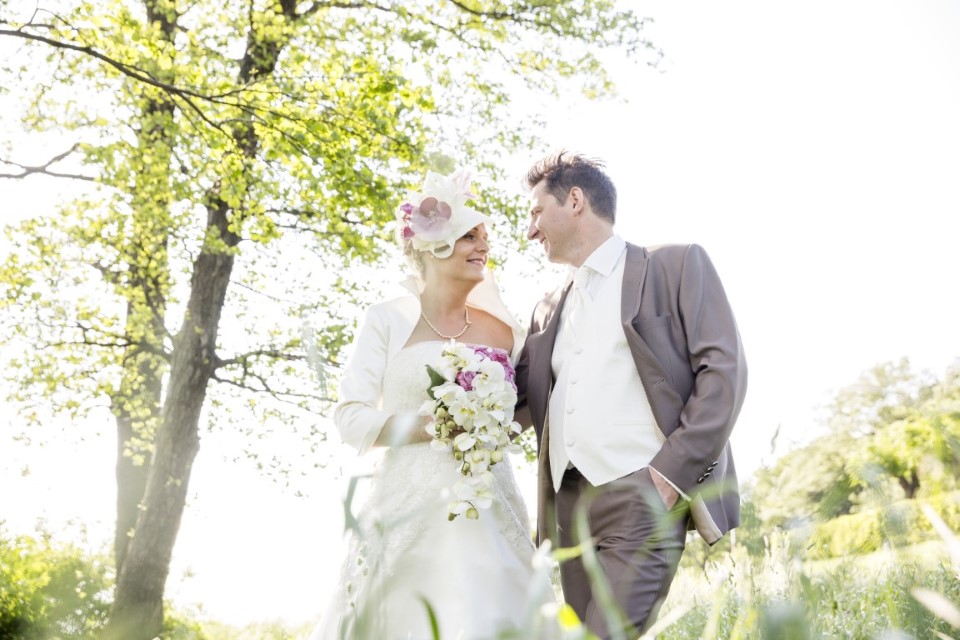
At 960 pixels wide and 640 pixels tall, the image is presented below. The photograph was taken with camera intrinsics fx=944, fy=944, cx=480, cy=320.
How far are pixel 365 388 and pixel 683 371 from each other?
3.98 ft

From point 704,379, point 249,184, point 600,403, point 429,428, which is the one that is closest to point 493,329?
point 600,403

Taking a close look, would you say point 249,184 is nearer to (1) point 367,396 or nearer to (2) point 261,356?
(2) point 261,356

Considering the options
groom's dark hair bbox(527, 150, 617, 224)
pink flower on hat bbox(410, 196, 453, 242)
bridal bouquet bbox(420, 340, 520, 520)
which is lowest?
bridal bouquet bbox(420, 340, 520, 520)

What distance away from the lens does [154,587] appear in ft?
31.9

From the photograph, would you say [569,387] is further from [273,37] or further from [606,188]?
[273,37]

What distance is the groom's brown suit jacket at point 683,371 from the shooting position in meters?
3.00

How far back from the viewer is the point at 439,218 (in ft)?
12.4

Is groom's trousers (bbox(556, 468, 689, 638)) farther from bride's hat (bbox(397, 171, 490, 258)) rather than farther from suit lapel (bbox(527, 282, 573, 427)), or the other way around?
bride's hat (bbox(397, 171, 490, 258))

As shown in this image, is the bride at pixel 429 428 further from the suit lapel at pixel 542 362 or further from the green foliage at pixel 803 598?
the green foliage at pixel 803 598

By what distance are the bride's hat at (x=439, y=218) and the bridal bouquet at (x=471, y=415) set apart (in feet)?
2.28

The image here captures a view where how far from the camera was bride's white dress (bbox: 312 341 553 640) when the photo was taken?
10.4 ft

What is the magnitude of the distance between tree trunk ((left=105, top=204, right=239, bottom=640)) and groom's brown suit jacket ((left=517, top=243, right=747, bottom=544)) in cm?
701

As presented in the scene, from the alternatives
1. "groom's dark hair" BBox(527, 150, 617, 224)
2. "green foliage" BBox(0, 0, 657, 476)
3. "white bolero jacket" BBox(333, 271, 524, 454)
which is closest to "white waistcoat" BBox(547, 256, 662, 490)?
"groom's dark hair" BBox(527, 150, 617, 224)

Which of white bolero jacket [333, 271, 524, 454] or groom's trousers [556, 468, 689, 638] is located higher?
→ white bolero jacket [333, 271, 524, 454]
